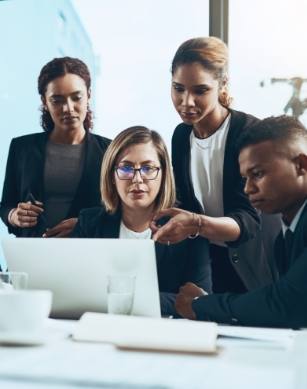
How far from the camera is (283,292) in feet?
4.71

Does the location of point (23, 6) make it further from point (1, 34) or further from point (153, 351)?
point (153, 351)

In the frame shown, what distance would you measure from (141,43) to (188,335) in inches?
126

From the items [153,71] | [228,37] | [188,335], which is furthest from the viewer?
[153,71]

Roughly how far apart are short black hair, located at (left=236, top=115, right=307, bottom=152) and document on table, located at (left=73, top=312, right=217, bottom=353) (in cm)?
100

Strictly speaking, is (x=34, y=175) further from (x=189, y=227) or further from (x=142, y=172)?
(x=189, y=227)

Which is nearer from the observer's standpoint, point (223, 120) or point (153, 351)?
point (153, 351)

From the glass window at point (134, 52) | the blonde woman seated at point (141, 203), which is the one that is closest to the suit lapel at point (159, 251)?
the blonde woman seated at point (141, 203)

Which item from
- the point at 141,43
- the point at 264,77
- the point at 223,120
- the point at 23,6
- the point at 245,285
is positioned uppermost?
the point at 23,6

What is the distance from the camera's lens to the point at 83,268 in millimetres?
1372

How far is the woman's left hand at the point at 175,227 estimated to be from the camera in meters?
1.98

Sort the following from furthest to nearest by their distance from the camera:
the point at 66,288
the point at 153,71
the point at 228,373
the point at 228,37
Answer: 1. the point at 153,71
2. the point at 228,37
3. the point at 66,288
4. the point at 228,373

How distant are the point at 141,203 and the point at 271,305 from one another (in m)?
0.97

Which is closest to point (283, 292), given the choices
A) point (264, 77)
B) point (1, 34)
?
point (264, 77)

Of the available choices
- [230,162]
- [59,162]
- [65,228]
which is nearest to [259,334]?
[230,162]
